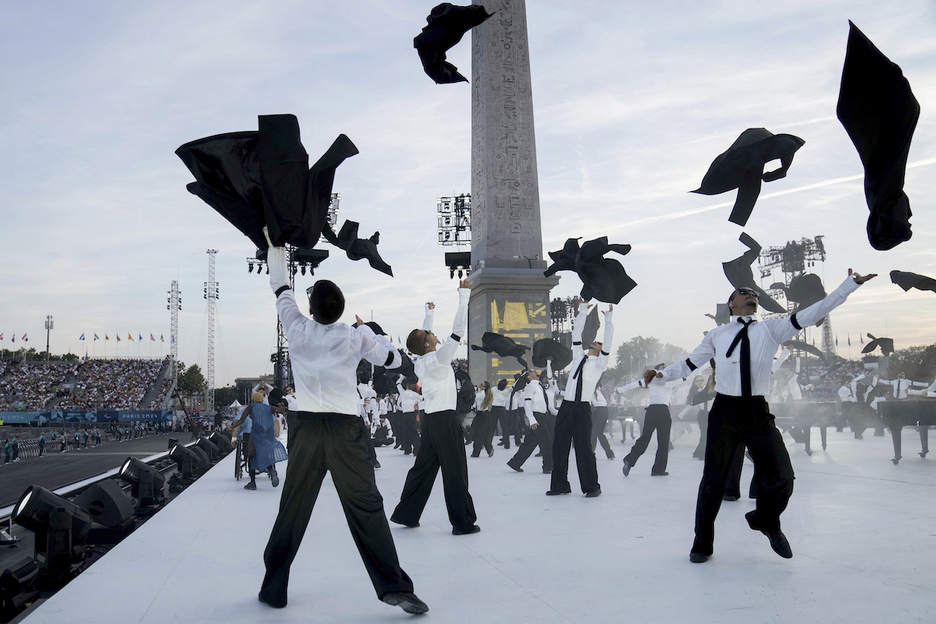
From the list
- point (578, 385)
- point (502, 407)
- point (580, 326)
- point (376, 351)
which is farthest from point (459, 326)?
point (502, 407)

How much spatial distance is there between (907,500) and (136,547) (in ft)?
24.0

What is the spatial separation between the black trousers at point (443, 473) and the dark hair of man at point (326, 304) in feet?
8.02

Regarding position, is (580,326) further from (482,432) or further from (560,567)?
(482,432)

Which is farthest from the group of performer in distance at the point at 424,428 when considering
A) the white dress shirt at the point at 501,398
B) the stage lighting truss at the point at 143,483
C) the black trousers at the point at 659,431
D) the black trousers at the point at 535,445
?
the white dress shirt at the point at 501,398

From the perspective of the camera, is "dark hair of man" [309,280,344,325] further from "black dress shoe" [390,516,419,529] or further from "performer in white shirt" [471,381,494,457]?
"performer in white shirt" [471,381,494,457]

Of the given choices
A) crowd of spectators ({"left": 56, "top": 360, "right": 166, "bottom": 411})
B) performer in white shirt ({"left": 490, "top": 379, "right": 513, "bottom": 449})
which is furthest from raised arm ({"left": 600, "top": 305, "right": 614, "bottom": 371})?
crowd of spectators ({"left": 56, "top": 360, "right": 166, "bottom": 411})

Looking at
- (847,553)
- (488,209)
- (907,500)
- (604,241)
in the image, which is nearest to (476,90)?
(488,209)

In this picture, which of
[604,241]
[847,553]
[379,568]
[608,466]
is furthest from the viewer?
[608,466]

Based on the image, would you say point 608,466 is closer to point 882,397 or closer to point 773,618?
point 773,618

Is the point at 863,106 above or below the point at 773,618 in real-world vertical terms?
above

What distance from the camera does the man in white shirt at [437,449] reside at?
6203 mm

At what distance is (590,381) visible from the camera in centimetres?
848

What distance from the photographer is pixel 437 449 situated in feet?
21.1

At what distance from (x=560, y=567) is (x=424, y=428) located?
2110 millimetres
